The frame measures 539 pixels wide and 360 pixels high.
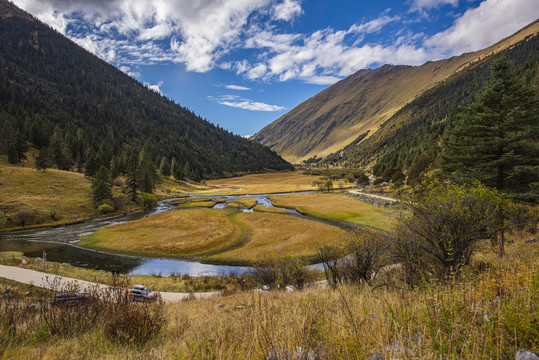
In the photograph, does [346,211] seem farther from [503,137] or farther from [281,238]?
[503,137]

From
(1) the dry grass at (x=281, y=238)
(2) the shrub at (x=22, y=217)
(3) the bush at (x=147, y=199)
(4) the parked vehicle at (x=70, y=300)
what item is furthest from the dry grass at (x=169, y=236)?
(4) the parked vehicle at (x=70, y=300)

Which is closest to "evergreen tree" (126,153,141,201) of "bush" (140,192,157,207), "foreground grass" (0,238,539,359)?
"bush" (140,192,157,207)

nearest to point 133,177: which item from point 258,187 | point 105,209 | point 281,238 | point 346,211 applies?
point 105,209

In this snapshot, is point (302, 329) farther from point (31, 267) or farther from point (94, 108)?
point (94, 108)

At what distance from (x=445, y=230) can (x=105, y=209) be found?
228 ft

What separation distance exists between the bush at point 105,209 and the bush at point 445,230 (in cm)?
6710

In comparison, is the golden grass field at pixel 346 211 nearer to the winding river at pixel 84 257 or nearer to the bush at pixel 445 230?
the winding river at pixel 84 257

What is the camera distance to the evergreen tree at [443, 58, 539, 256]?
15.1m

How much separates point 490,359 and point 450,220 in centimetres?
792

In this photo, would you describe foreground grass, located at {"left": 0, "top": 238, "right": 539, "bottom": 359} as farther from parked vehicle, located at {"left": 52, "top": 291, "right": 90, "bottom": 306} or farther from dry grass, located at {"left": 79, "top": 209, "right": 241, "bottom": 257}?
dry grass, located at {"left": 79, "top": 209, "right": 241, "bottom": 257}

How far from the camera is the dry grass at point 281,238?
35312 millimetres

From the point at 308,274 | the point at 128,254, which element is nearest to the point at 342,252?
the point at 308,274

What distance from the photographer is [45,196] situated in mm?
57281

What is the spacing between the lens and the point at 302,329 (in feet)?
12.6
